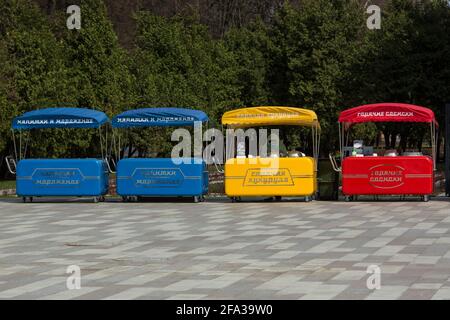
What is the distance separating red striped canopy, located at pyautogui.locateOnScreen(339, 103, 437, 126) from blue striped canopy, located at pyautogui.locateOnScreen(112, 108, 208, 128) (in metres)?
4.38

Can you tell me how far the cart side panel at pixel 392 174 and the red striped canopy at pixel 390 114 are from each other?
4.46ft

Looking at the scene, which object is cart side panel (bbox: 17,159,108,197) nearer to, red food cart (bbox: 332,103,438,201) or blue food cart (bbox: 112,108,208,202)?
blue food cart (bbox: 112,108,208,202)

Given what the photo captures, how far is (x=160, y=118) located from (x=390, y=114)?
6.73 meters

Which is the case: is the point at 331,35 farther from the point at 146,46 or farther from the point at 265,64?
the point at 146,46

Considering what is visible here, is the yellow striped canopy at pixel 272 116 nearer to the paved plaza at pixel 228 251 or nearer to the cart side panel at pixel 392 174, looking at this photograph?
the cart side panel at pixel 392 174

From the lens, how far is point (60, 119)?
27031mm

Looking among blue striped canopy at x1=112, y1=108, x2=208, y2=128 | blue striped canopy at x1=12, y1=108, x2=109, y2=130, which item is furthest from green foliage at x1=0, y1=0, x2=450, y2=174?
blue striped canopy at x1=112, y1=108, x2=208, y2=128

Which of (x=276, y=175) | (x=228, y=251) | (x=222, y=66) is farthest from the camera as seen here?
(x=222, y=66)

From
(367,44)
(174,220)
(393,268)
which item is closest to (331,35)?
(367,44)

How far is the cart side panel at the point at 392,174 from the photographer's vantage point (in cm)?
2536

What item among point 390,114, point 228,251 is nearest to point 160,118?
point 390,114

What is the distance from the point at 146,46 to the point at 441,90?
1971 cm

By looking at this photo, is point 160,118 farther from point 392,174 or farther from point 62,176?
point 392,174

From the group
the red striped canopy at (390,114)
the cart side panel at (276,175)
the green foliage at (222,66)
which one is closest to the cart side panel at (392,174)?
the cart side panel at (276,175)
